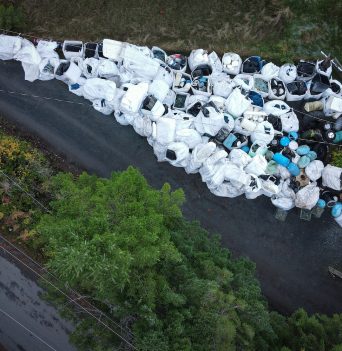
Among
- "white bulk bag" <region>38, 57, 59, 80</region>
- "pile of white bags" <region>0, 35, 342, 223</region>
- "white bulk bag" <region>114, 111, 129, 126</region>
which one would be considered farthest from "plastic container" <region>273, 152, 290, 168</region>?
"white bulk bag" <region>38, 57, 59, 80</region>

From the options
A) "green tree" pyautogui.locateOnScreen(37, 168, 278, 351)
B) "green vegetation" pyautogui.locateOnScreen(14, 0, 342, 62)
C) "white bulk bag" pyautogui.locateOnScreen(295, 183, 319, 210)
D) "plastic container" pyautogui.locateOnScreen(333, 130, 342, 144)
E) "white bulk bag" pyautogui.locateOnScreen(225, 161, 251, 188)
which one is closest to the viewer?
"green tree" pyautogui.locateOnScreen(37, 168, 278, 351)

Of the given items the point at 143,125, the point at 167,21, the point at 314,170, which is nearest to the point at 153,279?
the point at 143,125

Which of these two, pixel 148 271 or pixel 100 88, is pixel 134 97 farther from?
pixel 148 271

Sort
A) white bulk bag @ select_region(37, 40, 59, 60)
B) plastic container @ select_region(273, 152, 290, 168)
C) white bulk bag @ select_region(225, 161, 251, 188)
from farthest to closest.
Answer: white bulk bag @ select_region(37, 40, 59, 60)
plastic container @ select_region(273, 152, 290, 168)
white bulk bag @ select_region(225, 161, 251, 188)

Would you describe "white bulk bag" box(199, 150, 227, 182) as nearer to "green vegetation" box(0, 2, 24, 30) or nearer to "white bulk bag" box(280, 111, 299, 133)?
"white bulk bag" box(280, 111, 299, 133)

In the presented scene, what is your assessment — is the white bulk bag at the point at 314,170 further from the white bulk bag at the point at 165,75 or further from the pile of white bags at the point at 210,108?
the white bulk bag at the point at 165,75

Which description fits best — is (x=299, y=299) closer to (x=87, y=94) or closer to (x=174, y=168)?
(x=174, y=168)

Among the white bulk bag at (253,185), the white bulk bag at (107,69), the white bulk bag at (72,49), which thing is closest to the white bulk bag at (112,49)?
the white bulk bag at (107,69)
